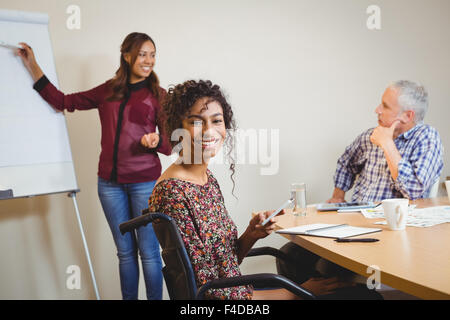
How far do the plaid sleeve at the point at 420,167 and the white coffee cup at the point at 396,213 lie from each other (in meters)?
0.67

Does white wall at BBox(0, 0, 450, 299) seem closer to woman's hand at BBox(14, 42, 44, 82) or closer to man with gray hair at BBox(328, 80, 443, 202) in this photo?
woman's hand at BBox(14, 42, 44, 82)

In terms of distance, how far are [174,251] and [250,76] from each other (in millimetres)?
2083

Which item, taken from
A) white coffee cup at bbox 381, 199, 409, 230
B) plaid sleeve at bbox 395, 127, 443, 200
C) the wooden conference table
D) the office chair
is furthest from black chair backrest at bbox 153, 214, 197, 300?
plaid sleeve at bbox 395, 127, 443, 200

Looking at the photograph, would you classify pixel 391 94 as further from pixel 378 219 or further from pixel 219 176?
pixel 219 176

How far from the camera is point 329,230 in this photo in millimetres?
1237

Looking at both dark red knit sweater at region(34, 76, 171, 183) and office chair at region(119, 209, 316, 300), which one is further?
dark red knit sweater at region(34, 76, 171, 183)

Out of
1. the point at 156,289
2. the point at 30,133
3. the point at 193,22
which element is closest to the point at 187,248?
the point at 156,289

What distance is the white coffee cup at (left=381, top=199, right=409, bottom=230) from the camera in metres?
1.16

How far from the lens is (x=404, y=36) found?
303 cm

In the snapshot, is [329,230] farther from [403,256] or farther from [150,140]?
[150,140]

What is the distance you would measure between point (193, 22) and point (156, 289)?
1748 mm

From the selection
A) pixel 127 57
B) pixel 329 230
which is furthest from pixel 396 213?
pixel 127 57

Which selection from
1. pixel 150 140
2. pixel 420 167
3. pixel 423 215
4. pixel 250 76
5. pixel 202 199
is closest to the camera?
pixel 202 199

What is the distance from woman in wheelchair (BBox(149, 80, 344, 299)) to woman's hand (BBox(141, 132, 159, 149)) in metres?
0.96
